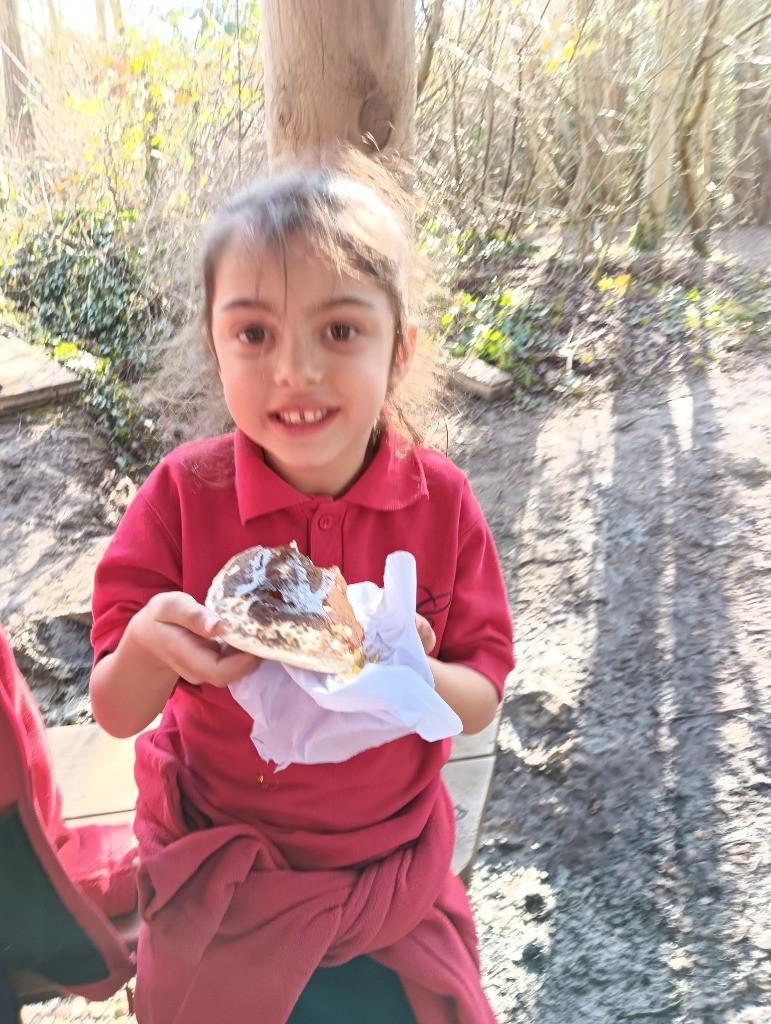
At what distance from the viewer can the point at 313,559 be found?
1.22 meters

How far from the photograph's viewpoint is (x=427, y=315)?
1.67 m

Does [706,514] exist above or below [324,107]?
below

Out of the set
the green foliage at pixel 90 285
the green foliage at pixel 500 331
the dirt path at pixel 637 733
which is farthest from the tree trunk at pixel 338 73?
the green foliage at pixel 90 285

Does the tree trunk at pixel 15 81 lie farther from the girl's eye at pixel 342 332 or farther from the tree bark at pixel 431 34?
the girl's eye at pixel 342 332

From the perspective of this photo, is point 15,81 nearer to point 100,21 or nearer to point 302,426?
point 100,21

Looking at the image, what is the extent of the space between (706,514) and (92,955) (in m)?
2.22

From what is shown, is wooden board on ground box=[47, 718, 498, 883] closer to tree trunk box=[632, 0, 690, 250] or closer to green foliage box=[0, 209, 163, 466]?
green foliage box=[0, 209, 163, 466]

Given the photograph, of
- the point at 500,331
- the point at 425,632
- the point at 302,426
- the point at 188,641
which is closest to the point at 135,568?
the point at 188,641

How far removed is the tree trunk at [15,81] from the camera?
4625 millimetres

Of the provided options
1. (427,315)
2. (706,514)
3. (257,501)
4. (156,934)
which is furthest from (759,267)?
(156,934)

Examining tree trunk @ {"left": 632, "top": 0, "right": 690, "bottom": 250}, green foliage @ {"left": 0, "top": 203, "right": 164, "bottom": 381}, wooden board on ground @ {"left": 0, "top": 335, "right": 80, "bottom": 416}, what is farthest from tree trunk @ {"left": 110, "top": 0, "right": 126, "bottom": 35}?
tree trunk @ {"left": 632, "top": 0, "right": 690, "bottom": 250}

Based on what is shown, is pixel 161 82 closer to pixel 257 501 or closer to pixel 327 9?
pixel 327 9

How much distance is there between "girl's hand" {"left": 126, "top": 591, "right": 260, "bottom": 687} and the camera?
99 centimetres

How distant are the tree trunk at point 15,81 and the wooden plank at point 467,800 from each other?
178 inches
